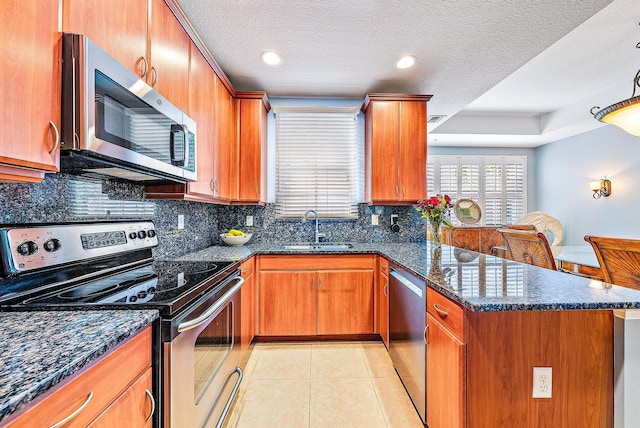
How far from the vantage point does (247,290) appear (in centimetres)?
231

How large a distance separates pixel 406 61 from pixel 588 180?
449 cm

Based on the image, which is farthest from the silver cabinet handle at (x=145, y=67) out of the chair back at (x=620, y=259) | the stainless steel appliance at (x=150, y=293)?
the chair back at (x=620, y=259)

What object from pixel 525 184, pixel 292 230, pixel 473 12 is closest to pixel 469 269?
pixel 473 12

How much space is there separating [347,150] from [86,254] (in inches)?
96.1

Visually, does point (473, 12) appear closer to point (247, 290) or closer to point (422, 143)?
point (422, 143)

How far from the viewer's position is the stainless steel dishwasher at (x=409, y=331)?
5.11 feet

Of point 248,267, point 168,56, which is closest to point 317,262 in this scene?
point 248,267

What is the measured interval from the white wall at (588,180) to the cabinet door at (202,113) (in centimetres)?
546

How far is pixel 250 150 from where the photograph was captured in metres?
2.76

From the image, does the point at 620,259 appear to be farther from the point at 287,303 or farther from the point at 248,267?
the point at 248,267

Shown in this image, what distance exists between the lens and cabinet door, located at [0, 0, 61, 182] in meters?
0.74

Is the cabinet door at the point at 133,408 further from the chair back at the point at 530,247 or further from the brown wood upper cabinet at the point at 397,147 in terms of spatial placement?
the chair back at the point at 530,247

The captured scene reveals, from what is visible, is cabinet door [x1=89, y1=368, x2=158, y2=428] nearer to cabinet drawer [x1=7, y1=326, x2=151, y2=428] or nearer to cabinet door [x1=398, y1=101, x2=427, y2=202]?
cabinet drawer [x1=7, y1=326, x2=151, y2=428]

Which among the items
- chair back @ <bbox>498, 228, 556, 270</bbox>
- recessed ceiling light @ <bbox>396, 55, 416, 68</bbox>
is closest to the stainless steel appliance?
recessed ceiling light @ <bbox>396, 55, 416, 68</bbox>
